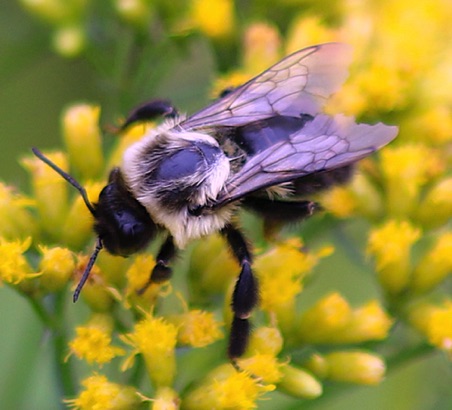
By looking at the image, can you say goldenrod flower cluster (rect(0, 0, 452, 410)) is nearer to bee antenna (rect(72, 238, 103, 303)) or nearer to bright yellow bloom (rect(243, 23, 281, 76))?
bright yellow bloom (rect(243, 23, 281, 76))

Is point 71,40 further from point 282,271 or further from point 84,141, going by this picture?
point 282,271

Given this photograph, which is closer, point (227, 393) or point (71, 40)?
point (227, 393)

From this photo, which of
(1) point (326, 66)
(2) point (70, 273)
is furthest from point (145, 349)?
(1) point (326, 66)

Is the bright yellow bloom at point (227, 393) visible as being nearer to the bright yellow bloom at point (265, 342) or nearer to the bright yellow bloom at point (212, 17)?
the bright yellow bloom at point (265, 342)

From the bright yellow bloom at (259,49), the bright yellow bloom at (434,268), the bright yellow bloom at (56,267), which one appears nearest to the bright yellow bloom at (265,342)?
the bright yellow bloom at (56,267)

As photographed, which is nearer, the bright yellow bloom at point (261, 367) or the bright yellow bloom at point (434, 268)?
the bright yellow bloom at point (261, 367)

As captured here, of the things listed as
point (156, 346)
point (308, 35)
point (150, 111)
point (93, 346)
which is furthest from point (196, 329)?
point (308, 35)
